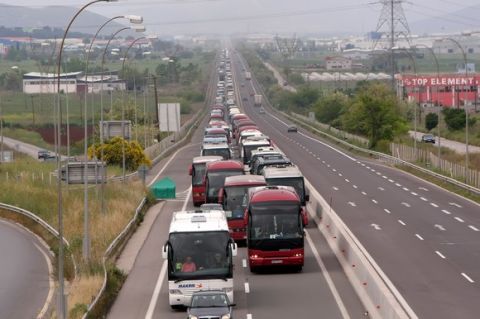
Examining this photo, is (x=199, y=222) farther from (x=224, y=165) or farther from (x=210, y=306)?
(x=224, y=165)

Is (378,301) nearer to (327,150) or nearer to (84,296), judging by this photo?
(84,296)

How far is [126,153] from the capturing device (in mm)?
68688

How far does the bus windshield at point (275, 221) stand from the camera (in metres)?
32.3

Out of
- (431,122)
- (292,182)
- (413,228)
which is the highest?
(292,182)

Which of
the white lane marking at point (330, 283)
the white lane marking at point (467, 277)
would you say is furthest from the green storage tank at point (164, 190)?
the white lane marking at point (467, 277)

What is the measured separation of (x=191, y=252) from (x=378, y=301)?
485 cm

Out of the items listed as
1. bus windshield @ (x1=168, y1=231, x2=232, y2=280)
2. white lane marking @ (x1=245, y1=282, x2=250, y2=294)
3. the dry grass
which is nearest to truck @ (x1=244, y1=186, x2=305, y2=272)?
white lane marking @ (x1=245, y1=282, x2=250, y2=294)

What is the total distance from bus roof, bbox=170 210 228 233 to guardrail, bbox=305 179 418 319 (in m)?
3.70

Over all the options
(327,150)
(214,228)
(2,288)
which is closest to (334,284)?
(214,228)

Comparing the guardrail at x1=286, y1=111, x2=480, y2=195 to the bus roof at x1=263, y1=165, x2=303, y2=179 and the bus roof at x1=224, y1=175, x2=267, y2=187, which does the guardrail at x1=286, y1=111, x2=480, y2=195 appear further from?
the bus roof at x1=224, y1=175, x2=267, y2=187

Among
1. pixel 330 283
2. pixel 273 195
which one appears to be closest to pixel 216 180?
pixel 273 195

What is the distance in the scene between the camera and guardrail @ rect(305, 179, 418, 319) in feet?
79.3

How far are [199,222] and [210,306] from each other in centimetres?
495

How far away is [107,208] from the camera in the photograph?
4756 centimetres
